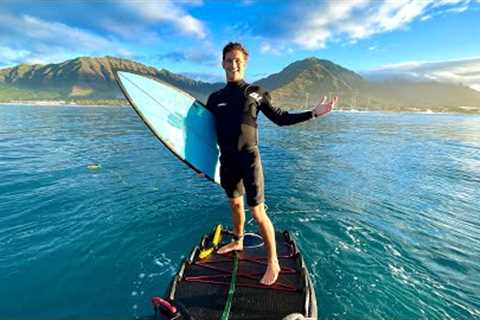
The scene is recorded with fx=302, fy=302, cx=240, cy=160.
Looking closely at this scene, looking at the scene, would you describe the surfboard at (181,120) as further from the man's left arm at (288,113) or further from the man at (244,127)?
the man's left arm at (288,113)

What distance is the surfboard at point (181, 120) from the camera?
659 cm

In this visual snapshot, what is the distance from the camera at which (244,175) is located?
583cm

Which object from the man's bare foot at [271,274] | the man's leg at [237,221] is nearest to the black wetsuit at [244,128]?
the man's leg at [237,221]

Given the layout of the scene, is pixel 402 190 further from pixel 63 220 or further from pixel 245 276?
pixel 63 220

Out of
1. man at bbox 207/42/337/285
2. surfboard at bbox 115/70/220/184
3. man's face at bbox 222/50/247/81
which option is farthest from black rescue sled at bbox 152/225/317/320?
man's face at bbox 222/50/247/81

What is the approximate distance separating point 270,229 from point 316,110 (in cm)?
244

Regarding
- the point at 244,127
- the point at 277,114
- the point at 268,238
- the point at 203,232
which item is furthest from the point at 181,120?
the point at 203,232

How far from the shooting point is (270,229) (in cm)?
572

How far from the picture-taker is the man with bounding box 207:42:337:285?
18.7 feet

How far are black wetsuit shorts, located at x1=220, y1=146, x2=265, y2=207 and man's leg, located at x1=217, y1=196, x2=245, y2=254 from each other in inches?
6.6

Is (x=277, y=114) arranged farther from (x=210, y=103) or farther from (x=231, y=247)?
(x=231, y=247)

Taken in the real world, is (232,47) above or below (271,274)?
above

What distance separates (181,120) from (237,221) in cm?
257

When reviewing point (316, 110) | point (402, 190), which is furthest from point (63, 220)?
point (402, 190)
